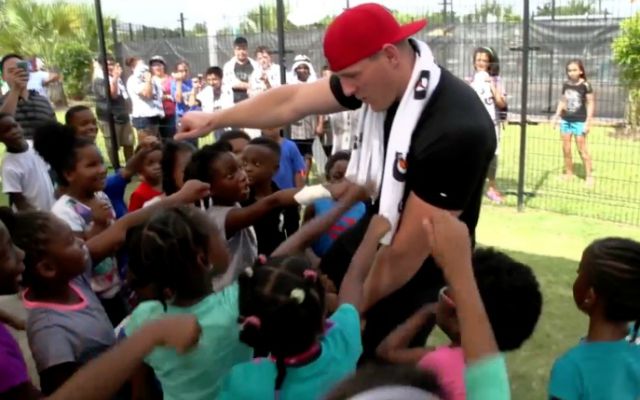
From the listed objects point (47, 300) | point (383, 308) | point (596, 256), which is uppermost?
point (596, 256)

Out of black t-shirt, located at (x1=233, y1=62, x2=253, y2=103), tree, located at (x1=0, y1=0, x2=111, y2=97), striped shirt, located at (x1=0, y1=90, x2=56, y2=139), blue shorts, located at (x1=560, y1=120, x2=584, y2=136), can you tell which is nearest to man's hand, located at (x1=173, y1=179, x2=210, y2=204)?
striped shirt, located at (x1=0, y1=90, x2=56, y2=139)

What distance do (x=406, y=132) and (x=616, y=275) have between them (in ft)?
2.49

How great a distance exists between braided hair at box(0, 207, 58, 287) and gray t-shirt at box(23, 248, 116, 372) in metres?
0.10

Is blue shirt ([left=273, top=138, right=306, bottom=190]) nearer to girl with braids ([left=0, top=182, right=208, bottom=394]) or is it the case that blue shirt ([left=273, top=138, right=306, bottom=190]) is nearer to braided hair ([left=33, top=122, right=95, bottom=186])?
braided hair ([left=33, top=122, right=95, bottom=186])

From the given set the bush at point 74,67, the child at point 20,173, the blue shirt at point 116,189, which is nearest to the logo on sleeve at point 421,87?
the blue shirt at point 116,189

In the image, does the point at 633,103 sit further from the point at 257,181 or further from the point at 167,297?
the point at 167,297

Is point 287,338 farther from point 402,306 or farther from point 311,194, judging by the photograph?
point 311,194

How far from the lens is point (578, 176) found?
8039 mm

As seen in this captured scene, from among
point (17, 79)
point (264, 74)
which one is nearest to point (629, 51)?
point (264, 74)

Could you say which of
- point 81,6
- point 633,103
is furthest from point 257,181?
point 81,6

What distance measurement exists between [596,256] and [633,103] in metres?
8.52

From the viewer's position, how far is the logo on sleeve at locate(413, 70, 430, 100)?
7.13ft

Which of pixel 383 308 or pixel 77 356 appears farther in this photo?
pixel 383 308

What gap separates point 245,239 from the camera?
10.4 feet
